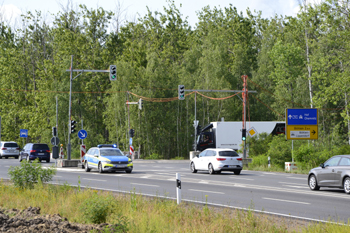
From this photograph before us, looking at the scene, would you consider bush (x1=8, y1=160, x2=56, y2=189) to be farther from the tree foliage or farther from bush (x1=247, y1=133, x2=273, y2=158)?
the tree foliage

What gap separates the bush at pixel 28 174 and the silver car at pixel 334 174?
10.0 m

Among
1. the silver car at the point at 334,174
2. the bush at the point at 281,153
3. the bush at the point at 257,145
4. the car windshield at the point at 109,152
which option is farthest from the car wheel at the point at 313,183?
the bush at the point at 257,145

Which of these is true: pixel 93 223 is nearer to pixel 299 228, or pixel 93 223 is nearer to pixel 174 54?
pixel 299 228

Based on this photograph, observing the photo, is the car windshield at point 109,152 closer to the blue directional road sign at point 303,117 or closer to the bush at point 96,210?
the blue directional road sign at point 303,117

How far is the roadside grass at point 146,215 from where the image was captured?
8828mm

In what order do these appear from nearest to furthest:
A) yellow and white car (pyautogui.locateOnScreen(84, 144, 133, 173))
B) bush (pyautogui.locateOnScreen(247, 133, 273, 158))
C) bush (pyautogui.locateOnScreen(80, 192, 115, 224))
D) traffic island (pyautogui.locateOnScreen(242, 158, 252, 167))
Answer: bush (pyautogui.locateOnScreen(80, 192, 115, 224)) → yellow and white car (pyautogui.locateOnScreen(84, 144, 133, 173)) → traffic island (pyautogui.locateOnScreen(242, 158, 252, 167)) → bush (pyautogui.locateOnScreen(247, 133, 273, 158))

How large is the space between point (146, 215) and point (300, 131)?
25.4m

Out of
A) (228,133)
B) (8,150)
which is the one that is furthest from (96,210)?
(8,150)

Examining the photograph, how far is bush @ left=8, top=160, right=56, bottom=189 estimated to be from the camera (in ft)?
51.2

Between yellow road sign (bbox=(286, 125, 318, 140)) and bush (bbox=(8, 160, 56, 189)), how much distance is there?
2096cm

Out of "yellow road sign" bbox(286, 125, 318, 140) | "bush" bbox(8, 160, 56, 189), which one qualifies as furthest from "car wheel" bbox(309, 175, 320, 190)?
"yellow road sign" bbox(286, 125, 318, 140)

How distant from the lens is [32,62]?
7988cm

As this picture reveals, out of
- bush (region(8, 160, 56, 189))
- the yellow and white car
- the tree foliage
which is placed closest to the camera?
bush (region(8, 160, 56, 189))

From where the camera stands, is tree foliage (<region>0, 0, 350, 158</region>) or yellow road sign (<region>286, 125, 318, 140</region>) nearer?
yellow road sign (<region>286, 125, 318, 140</region>)
